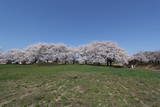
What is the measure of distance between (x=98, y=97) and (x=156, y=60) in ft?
165

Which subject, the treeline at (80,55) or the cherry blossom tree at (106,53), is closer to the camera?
the cherry blossom tree at (106,53)

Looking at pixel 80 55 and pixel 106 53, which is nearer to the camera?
pixel 106 53

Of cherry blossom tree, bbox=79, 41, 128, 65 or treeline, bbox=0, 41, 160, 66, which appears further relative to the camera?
treeline, bbox=0, 41, 160, 66

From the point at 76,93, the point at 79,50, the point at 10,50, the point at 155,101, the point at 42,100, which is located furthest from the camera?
the point at 10,50

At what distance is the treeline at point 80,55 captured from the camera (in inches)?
1297

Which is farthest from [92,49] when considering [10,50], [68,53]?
[10,50]

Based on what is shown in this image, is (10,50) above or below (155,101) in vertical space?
above

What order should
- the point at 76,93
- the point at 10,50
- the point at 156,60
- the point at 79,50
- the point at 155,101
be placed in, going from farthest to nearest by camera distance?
the point at 10,50 → the point at 156,60 → the point at 79,50 → the point at 76,93 → the point at 155,101

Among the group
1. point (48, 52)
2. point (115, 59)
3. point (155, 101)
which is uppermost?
point (48, 52)

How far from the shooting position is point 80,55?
4088 centimetres

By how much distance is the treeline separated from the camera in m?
33.0

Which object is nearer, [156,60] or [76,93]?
[76,93]

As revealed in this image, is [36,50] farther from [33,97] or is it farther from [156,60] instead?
[156,60]

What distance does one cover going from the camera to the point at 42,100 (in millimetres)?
4371
